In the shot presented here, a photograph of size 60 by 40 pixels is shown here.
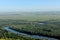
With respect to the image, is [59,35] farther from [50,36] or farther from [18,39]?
[18,39]

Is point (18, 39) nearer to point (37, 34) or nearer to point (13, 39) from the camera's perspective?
point (13, 39)

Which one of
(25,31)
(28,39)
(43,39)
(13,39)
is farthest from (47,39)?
(25,31)

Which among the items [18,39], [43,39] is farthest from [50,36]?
[18,39]

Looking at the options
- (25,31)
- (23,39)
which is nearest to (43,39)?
(23,39)

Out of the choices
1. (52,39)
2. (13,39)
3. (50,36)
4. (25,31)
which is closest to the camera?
(13,39)

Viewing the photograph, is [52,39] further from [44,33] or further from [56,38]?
[44,33]

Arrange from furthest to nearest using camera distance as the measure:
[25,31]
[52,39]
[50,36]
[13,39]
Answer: [25,31] < [50,36] < [52,39] < [13,39]

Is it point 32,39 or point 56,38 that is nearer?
point 32,39
